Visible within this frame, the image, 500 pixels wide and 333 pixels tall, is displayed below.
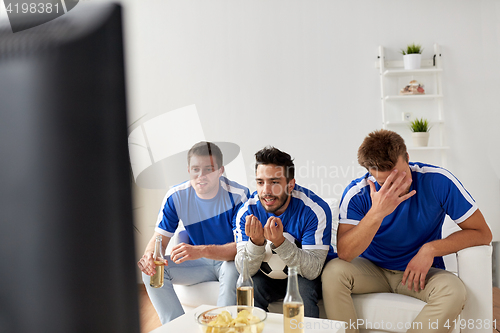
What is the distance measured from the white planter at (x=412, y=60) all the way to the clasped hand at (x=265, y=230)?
1.73 meters

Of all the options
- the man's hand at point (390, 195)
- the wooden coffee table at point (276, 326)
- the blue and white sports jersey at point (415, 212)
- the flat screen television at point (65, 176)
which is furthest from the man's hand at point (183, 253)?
the flat screen television at point (65, 176)

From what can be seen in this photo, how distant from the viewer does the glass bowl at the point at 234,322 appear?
43.7 inches

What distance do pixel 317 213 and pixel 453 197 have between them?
0.55 meters

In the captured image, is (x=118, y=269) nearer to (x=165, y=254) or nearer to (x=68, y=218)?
(x=68, y=218)

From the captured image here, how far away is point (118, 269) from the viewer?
0.14 metres

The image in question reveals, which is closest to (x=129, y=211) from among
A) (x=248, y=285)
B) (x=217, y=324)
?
(x=217, y=324)

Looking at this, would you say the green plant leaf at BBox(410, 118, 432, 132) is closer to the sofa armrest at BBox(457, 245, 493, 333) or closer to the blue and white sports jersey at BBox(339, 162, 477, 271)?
the blue and white sports jersey at BBox(339, 162, 477, 271)

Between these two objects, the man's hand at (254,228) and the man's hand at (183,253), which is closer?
the man's hand at (254,228)

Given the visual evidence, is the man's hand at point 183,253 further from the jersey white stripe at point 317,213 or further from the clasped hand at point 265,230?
the jersey white stripe at point 317,213

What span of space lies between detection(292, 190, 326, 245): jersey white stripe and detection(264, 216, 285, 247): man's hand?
0.20m

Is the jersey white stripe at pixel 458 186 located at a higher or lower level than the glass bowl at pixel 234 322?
higher

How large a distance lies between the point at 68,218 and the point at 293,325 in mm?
1115

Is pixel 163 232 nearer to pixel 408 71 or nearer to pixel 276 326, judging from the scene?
pixel 276 326

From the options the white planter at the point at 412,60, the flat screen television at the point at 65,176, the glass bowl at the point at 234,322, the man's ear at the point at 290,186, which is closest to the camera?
the flat screen television at the point at 65,176
